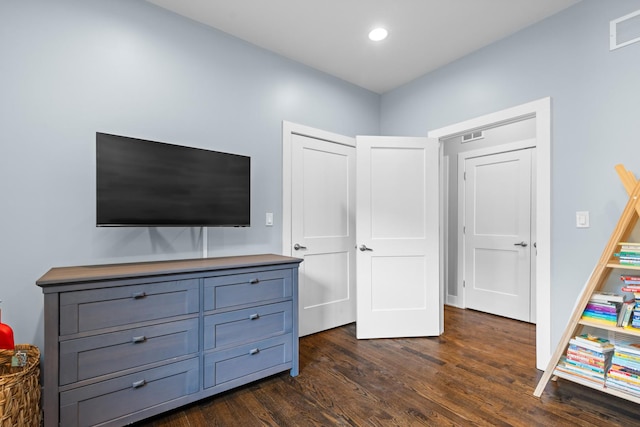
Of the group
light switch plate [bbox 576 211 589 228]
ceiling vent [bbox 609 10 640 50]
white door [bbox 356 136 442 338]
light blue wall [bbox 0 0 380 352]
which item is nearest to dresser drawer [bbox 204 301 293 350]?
light blue wall [bbox 0 0 380 352]

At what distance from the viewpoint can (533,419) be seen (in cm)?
183

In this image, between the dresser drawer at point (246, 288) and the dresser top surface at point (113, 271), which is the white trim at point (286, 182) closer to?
the dresser drawer at point (246, 288)

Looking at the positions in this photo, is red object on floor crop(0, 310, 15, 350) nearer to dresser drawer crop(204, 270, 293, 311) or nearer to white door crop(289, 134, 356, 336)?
dresser drawer crop(204, 270, 293, 311)

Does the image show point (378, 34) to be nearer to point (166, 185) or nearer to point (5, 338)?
point (166, 185)

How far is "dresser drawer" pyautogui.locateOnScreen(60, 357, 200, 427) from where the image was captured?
1552 mm

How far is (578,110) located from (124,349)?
10.7 feet

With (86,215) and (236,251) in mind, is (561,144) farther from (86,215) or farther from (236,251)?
(86,215)

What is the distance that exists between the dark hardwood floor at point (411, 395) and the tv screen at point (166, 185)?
1178 mm

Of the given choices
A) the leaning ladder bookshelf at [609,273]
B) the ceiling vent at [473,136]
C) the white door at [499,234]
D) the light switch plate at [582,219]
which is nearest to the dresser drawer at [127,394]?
the leaning ladder bookshelf at [609,273]

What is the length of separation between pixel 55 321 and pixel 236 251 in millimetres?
1307

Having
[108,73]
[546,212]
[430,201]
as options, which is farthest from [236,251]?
[546,212]

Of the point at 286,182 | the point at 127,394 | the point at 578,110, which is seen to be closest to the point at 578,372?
the point at 578,110

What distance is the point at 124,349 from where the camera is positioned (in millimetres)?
1692

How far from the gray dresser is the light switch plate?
206cm
